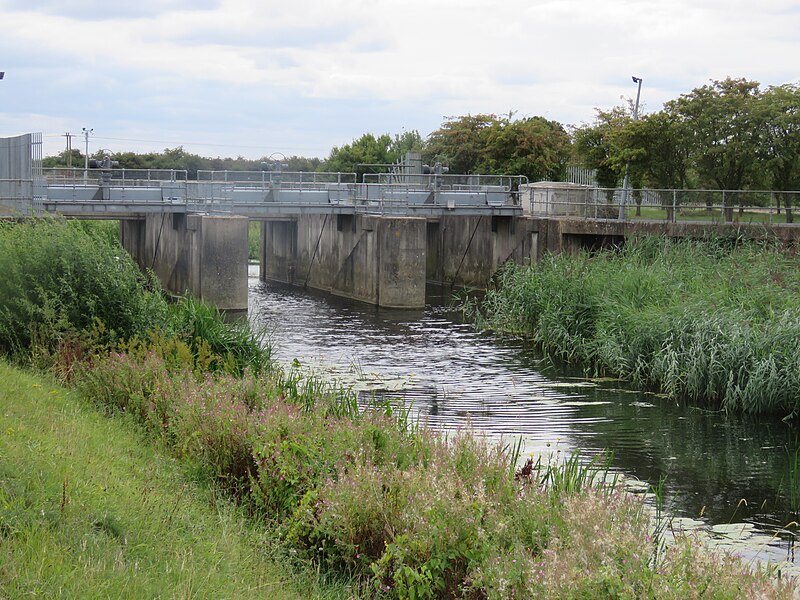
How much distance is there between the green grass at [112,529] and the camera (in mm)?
5914

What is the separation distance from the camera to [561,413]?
54.6ft

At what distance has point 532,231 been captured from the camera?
1447 inches

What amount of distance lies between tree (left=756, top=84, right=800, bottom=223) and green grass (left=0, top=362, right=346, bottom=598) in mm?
31175

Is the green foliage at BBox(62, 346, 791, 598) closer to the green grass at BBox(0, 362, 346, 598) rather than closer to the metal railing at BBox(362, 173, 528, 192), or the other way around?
the green grass at BBox(0, 362, 346, 598)

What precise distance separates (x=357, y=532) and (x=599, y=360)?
13.8m

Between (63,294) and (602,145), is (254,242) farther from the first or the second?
(63,294)

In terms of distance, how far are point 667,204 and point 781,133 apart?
4.99 m

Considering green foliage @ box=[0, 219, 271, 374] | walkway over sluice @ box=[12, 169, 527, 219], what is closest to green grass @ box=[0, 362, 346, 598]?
green foliage @ box=[0, 219, 271, 374]

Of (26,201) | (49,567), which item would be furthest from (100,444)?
(26,201)

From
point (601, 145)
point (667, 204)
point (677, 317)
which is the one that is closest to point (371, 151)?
point (601, 145)

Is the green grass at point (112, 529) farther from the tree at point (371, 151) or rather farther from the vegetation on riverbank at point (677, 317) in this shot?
the tree at point (371, 151)

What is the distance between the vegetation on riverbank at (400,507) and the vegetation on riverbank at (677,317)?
808 cm

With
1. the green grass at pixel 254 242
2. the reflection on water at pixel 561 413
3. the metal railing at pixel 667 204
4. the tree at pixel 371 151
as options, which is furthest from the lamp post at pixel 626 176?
the tree at pixel 371 151

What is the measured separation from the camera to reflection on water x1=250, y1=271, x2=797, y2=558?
1261 cm
